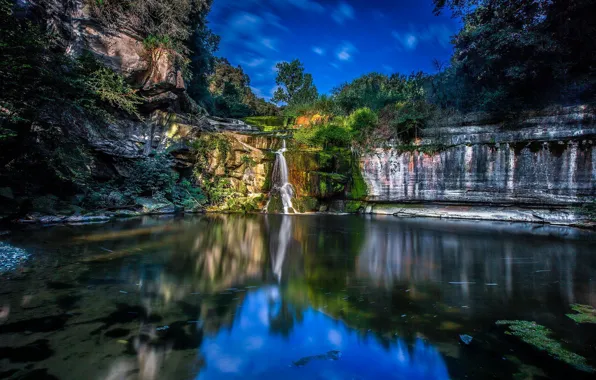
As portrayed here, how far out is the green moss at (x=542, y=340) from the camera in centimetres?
225

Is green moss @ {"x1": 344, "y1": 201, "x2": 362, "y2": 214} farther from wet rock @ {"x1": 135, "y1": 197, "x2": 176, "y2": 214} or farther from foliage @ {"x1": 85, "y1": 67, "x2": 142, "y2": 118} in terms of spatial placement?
foliage @ {"x1": 85, "y1": 67, "x2": 142, "y2": 118}

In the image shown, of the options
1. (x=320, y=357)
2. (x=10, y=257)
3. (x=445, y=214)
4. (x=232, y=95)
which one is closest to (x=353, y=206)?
(x=445, y=214)

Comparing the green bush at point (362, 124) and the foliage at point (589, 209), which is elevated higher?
the green bush at point (362, 124)

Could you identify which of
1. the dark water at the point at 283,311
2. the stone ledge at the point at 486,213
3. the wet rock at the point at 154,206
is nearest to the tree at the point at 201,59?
the wet rock at the point at 154,206

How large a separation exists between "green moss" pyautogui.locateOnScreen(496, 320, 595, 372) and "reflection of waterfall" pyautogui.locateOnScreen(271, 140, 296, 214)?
13004 millimetres

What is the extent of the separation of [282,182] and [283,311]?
13056mm

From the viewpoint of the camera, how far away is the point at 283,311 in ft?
11.0

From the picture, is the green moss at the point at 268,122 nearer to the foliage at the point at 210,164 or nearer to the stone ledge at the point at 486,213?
the foliage at the point at 210,164

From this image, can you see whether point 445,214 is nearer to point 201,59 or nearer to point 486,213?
point 486,213

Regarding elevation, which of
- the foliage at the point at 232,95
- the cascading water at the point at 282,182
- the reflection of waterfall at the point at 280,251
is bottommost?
the reflection of waterfall at the point at 280,251

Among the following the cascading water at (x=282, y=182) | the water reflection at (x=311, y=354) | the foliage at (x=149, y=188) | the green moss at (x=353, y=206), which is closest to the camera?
the water reflection at (x=311, y=354)

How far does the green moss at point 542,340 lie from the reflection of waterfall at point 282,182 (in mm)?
13004

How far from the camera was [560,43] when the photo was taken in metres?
12.6

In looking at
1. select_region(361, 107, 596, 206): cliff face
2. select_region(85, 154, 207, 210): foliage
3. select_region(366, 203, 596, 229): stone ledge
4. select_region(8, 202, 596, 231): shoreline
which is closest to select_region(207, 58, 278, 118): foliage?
select_region(85, 154, 207, 210): foliage
